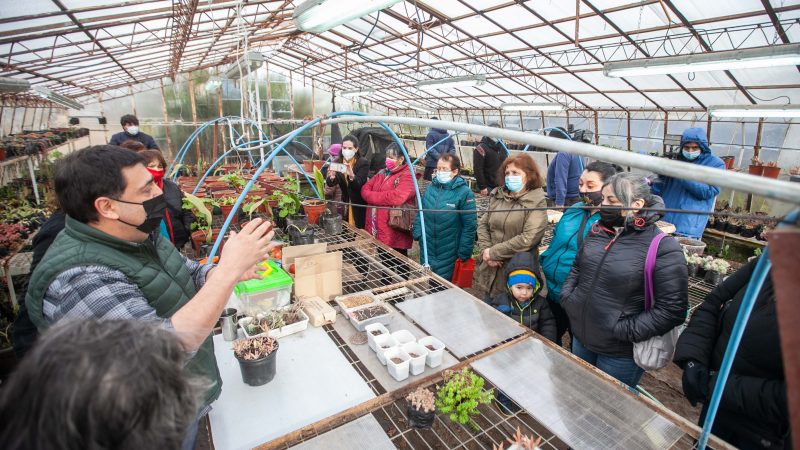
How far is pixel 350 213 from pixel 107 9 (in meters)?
4.88

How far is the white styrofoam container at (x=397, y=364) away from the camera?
66.6 inches

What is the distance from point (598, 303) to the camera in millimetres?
2178

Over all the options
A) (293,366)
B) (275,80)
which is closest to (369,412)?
(293,366)

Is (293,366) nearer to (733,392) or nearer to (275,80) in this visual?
(733,392)

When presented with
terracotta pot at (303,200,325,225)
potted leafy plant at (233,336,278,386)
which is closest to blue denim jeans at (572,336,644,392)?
potted leafy plant at (233,336,278,386)

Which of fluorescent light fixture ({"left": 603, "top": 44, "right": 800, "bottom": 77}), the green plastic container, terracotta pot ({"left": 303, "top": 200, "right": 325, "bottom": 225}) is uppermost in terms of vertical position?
fluorescent light fixture ({"left": 603, "top": 44, "right": 800, "bottom": 77})

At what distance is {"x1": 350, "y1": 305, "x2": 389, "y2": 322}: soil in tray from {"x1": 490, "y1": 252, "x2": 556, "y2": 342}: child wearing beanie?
1.08 m

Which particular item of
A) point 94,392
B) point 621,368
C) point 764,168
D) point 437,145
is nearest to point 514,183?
point 621,368

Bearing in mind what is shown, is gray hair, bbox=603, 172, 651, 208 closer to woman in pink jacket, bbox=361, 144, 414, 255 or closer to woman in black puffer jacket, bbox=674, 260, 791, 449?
woman in black puffer jacket, bbox=674, 260, 791, 449

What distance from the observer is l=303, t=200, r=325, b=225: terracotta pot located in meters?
4.00

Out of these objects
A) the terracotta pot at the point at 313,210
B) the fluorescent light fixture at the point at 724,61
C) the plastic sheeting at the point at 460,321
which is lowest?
the plastic sheeting at the point at 460,321

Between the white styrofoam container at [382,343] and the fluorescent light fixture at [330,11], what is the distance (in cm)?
254

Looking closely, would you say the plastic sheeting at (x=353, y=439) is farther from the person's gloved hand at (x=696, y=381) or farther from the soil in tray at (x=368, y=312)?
the person's gloved hand at (x=696, y=381)

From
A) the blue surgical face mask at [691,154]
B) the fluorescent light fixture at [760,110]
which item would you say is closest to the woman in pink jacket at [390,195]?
the blue surgical face mask at [691,154]
